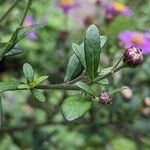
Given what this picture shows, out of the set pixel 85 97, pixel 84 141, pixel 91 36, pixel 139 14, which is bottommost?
pixel 84 141

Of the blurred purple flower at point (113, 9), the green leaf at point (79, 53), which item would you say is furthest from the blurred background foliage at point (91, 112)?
the green leaf at point (79, 53)

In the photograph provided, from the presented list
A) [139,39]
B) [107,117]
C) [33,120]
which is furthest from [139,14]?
[33,120]

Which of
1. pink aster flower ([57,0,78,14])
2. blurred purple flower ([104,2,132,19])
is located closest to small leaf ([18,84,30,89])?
blurred purple flower ([104,2,132,19])

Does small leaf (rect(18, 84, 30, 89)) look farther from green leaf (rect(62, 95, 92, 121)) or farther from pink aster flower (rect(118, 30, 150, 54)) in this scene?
pink aster flower (rect(118, 30, 150, 54))

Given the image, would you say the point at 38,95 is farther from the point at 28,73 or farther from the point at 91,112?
the point at 91,112

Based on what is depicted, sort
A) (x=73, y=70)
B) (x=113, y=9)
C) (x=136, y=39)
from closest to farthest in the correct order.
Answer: (x=73, y=70) < (x=136, y=39) < (x=113, y=9)

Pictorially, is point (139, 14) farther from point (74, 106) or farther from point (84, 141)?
point (74, 106)

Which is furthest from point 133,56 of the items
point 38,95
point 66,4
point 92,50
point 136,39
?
point 66,4
